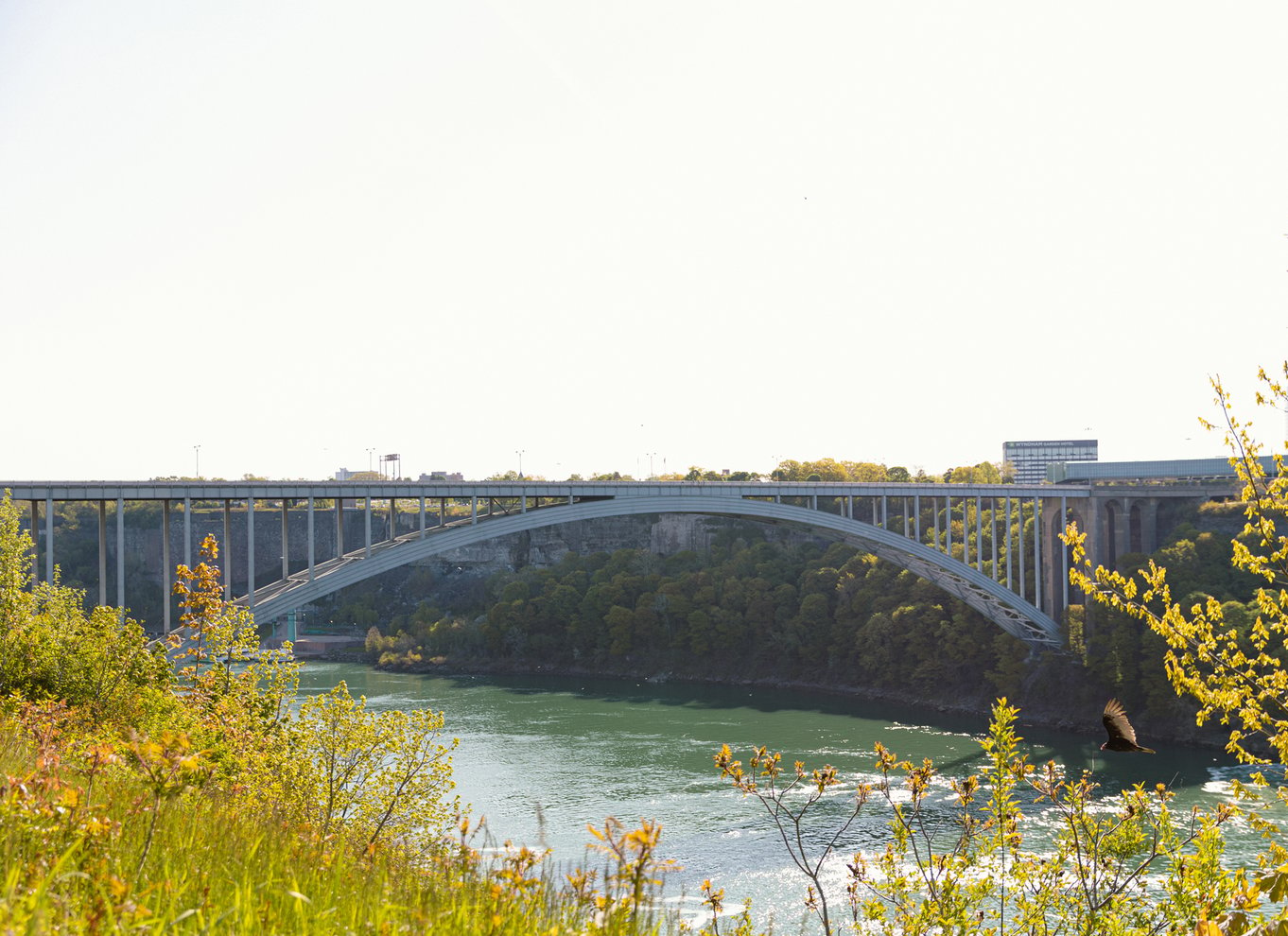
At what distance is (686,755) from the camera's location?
93.7 feet

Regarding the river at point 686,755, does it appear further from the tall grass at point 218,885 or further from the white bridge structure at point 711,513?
the tall grass at point 218,885

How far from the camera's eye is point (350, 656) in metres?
53.2

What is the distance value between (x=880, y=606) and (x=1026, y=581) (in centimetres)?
530

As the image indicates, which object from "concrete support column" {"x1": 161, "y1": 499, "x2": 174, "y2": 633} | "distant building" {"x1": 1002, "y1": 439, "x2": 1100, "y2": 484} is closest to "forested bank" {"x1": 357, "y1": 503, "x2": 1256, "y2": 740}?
Result: "concrete support column" {"x1": 161, "y1": 499, "x2": 174, "y2": 633}

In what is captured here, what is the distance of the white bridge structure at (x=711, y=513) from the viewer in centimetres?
2061

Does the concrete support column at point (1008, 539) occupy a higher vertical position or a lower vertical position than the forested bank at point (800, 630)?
higher

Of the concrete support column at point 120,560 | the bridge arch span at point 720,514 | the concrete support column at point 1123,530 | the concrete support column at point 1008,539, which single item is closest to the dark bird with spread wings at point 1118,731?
the concrete support column at point 120,560

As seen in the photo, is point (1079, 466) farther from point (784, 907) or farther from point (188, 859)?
point (188, 859)

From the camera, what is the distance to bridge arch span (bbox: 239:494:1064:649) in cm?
2258

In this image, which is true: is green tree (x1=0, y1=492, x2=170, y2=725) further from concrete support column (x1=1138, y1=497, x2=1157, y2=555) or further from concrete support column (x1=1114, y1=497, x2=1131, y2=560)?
concrete support column (x1=1138, y1=497, x2=1157, y2=555)

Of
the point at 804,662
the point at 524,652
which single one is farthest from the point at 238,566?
the point at 804,662

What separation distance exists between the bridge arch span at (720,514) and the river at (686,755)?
3879 millimetres

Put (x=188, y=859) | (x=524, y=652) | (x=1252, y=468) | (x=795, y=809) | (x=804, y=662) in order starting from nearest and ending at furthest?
(x=188, y=859) → (x=1252, y=468) → (x=795, y=809) → (x=804, y=662) → (x=524, y=652)

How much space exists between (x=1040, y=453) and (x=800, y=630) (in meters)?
83.4
